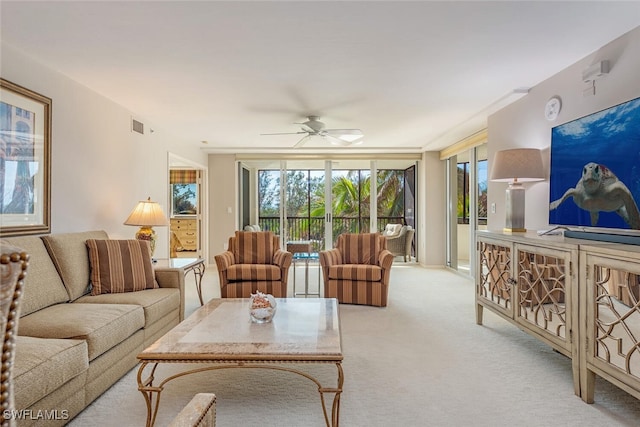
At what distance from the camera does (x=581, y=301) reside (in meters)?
2.14

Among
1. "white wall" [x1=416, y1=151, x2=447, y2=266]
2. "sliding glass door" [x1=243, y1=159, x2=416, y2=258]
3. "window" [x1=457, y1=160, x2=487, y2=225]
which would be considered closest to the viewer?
"window" [x1=457, y1=160, x2=487, y2=225]

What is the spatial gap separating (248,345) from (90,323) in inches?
39.2

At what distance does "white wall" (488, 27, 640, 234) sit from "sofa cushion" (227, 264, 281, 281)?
2.71 m

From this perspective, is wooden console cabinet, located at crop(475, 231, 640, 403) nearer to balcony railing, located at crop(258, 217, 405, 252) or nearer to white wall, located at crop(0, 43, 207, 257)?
white wall, located at crop(0, 43, 207, 257)

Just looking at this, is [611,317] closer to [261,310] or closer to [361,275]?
[261,310]

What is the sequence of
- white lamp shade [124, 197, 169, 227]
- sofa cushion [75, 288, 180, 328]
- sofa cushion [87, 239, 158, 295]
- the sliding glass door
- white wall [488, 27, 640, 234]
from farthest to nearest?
the sliding glass door → white lamp shade [124, 197, 169, 227] → sofa cushion [87, 239, 158, 295] → sofa cushion [75, 288, 180, 328] → white wall [488, 27, 640, 234]

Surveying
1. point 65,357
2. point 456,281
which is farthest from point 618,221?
point 456,281

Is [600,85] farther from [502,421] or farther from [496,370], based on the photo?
[502,421]

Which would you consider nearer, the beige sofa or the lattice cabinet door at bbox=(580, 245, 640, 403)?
the beige sofa

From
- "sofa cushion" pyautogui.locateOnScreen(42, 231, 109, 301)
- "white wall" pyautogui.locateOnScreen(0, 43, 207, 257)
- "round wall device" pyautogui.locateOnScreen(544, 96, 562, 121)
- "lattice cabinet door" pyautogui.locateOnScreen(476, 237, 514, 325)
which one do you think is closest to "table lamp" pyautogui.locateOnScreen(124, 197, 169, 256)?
"white wall" pyautogui.locateOnScreen(0, 43, 207, 257)

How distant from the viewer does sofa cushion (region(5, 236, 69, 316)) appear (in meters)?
2.38

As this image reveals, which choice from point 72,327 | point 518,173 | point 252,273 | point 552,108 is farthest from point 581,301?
point 252,273

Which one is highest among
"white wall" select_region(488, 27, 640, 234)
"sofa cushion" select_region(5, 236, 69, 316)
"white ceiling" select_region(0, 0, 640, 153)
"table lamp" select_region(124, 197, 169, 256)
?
"white ceiling" select_region(0, 0, 640, 153)

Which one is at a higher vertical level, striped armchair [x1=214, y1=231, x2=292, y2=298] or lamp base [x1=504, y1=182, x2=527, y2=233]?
lamp base [x1=504, y1=182, x2=527, y2=233]
